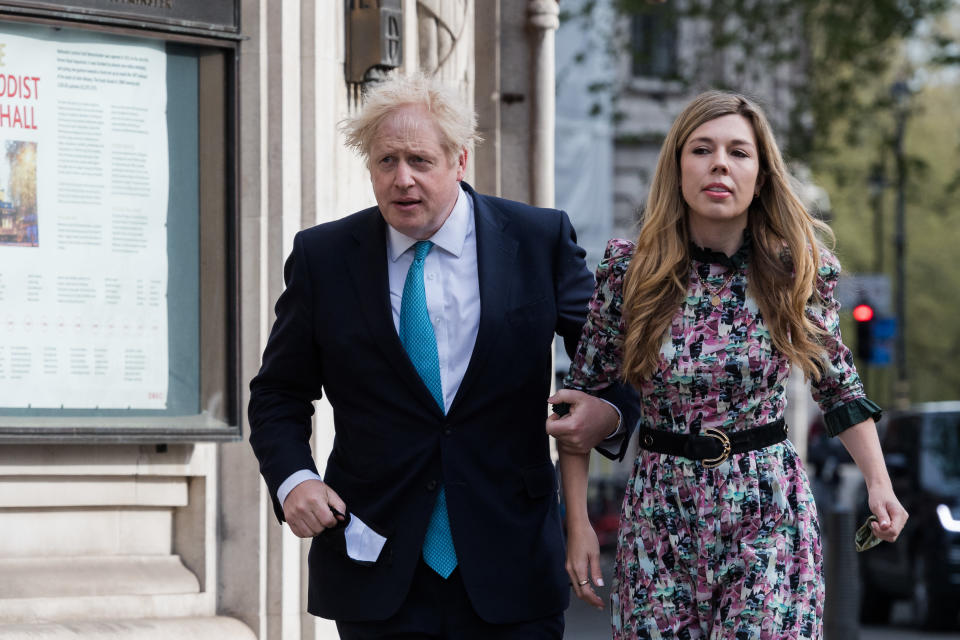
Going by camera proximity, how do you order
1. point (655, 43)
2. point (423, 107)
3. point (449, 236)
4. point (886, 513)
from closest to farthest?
point (886, 513)
point (423, 107)
point (449, 236)
point (655, 43)

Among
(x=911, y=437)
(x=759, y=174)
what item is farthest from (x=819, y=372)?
(x=911, y=437)

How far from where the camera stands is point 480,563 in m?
4.27

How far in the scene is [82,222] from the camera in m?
6.55

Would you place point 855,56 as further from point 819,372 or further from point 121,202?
point 819,372

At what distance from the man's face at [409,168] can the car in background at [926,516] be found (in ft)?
31.1

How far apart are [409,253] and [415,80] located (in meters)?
0.44

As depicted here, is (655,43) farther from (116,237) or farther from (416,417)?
(416,417)

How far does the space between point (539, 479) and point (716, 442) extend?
49 centimetres

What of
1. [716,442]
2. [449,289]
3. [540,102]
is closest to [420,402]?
[449,289]

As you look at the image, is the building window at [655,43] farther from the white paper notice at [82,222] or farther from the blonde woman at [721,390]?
the blonde woman at [721,390]

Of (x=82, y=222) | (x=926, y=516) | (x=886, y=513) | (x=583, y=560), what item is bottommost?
(x=926, y=516)

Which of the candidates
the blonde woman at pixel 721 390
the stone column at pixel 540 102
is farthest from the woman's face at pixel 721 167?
the stone column at pixel 540 102

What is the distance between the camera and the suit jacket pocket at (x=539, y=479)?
4.41 m

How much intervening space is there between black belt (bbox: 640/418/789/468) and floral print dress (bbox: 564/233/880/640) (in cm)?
2
